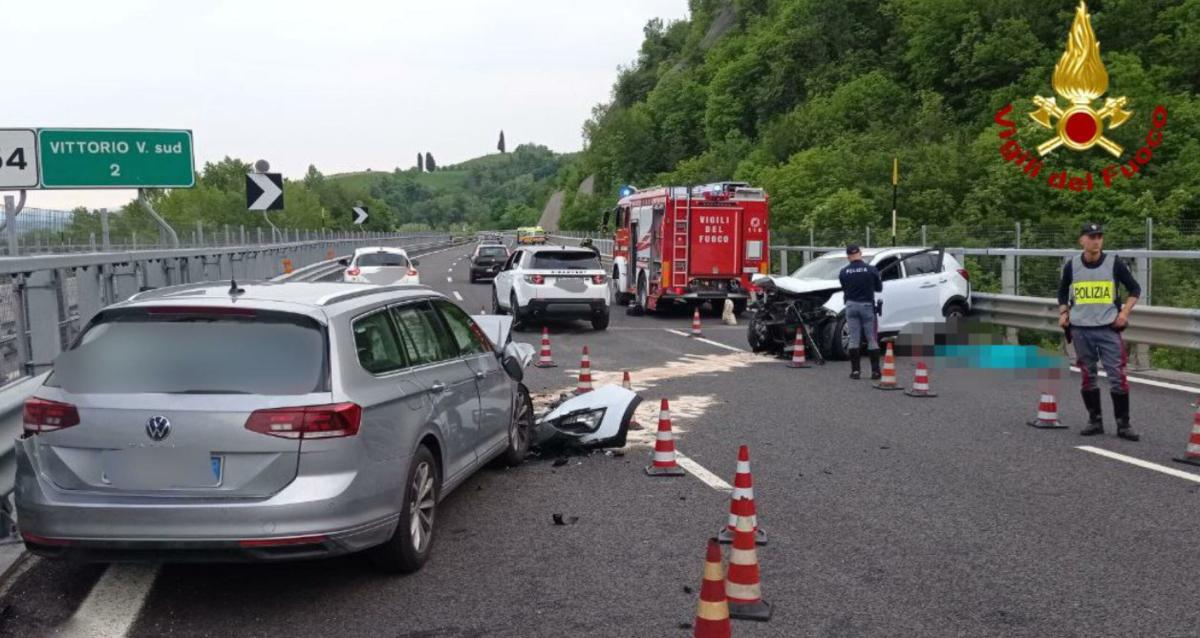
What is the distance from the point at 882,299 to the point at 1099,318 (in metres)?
6.36

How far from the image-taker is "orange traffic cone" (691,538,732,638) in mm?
3801

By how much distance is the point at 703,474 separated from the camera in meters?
7.63

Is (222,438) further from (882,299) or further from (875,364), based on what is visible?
(882,299)

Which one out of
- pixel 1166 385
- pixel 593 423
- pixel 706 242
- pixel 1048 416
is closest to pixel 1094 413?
pixel 1048 416

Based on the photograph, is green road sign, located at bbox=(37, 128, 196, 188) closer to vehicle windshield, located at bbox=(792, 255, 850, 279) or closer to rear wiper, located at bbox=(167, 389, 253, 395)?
vehicle windshield, located at bbox=(792, 255, 850, 279)

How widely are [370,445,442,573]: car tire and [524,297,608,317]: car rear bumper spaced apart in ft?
43.3

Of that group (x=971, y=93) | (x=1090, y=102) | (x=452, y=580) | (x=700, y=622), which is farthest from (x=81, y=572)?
(x=971, y=93)

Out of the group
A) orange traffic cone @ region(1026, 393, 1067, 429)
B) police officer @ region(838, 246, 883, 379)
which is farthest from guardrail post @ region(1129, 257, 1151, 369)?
orange traffic cone @ region(1026, 393, 1067, 429)

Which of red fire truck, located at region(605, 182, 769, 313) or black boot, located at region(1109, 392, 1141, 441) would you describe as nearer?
black boot, located at region(1109, 392, 1141, 441)

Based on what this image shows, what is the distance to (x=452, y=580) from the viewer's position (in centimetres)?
529

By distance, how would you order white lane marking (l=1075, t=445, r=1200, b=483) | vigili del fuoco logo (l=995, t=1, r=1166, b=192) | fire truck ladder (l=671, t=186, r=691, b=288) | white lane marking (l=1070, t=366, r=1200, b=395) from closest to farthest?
white lane marking (l=1075, t=445, r=1200, b=483), white lane marking (l=1070, t=366, r=1200, b=395), fire truck ladder (l=671, t=186, r=691, b=288), vigili del fuoco logo (l=995, t=1, r=1166, b=192)

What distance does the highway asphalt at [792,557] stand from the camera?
4688 mm

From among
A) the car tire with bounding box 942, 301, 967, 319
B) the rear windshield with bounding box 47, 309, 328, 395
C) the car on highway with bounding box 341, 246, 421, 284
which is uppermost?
the rear windshield with bounding box 47, 309, 328, 395

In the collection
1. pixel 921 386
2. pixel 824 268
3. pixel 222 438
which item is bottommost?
pixel 921 386
